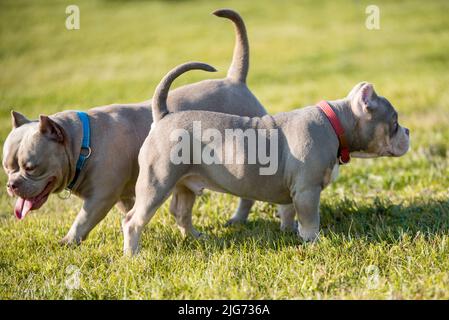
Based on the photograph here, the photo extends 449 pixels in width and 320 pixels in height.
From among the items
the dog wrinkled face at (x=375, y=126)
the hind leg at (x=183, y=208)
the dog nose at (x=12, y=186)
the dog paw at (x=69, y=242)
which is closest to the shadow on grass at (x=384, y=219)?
the dog wrinkled face at (x=375, y=126)

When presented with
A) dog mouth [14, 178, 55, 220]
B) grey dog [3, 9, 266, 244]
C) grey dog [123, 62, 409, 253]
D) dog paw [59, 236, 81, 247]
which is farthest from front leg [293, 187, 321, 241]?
dog mouth [14, 178, 55, 220]

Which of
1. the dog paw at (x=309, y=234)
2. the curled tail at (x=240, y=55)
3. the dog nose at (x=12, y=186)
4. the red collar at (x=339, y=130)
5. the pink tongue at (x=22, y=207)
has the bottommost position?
the dog paw at (x=309, y=234)

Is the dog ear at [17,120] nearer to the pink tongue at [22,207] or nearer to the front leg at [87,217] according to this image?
the pink tongue at [22,207]

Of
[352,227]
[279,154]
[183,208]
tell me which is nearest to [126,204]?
[183,208]

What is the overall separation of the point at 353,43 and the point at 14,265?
1589 centimetres

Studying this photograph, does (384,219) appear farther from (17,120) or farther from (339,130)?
(17,120)

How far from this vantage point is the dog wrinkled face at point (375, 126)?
511cm

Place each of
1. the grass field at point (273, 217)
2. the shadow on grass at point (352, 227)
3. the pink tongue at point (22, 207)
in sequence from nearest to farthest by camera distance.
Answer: the grass field at point (273, 217) < the shadow on grass at point (352, 227) < the pink tongue at point (22, 207)

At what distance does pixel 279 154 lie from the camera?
16.4 ft

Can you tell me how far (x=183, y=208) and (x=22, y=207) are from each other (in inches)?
54.6

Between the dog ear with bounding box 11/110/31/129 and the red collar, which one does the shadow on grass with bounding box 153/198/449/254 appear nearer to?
the red collar

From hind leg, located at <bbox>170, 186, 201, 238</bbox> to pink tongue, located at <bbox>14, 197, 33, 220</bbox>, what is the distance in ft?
4.08

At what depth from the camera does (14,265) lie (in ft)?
16.5
